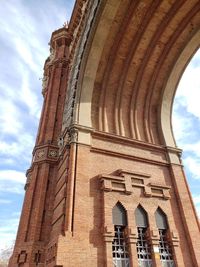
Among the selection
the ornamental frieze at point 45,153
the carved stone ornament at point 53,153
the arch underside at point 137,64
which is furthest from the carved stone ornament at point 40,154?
the arch underside at point 137,64

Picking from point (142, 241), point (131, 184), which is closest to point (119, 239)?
point (142, 241)

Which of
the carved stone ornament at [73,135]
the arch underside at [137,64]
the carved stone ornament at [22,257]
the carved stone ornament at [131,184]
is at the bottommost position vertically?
the carved stone ornament at [22,257]

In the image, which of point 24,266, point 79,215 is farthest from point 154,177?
point 24,266

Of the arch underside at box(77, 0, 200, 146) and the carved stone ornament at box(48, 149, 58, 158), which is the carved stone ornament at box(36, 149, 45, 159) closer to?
the carved stone ornament at box(48, 149, 58, 158)

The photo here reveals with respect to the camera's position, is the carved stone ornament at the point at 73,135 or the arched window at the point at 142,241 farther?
the carved stone ornament at the point at 73,135

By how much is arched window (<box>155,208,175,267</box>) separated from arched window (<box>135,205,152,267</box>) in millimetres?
388

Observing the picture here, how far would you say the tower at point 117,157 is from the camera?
5941 mm

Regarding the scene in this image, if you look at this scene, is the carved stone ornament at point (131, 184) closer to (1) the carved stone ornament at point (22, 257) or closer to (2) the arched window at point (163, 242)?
(2) the arched window at point (163, 242)

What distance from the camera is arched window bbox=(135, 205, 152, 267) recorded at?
234 inches

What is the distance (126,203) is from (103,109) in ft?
12.7

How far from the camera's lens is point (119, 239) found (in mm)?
6102

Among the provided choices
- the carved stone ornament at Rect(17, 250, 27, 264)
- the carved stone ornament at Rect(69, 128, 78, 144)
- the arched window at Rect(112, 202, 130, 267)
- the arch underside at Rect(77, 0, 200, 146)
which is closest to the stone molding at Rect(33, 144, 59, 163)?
the carved stone ornament at Rect(69, 128, 78, 144)

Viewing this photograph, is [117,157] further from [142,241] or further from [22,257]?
[22,257]

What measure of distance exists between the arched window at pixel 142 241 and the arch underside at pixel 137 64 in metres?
3.09
